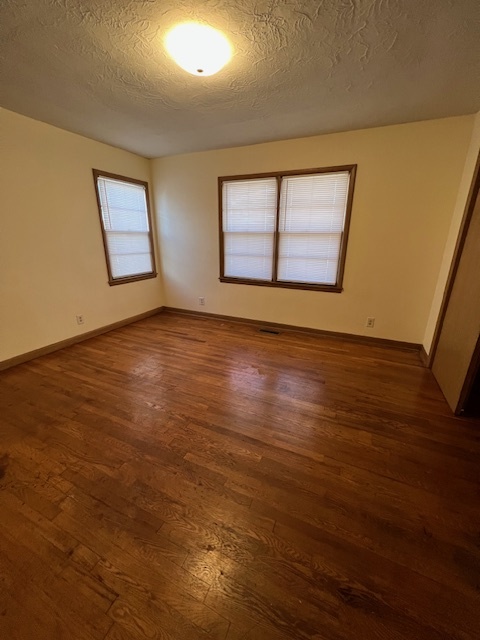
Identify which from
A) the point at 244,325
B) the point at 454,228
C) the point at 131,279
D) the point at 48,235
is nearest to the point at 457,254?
the point at 454,228

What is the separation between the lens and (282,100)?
2.27 metres

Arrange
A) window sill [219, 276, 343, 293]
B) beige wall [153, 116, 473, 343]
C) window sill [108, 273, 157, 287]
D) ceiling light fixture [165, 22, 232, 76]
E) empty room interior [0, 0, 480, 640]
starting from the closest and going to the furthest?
1. empty room interior [0, 0, 480, 640]
2. ceiling light fixture [165, 22, 232, 76]
3. beige wall [153, 116, 473, 343]
4. window sill [219, 276, 343, 293]
5. window sill [108, 273, 157, 287]

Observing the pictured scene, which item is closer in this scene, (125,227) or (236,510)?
(236,510)

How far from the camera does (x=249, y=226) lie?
3795 mm

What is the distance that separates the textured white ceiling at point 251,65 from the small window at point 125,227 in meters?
0.85

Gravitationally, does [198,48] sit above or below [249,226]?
above

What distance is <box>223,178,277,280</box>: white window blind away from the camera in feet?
11.8

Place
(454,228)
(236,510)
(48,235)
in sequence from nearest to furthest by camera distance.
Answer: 1. (236,510)
2. (454,228)
3. (48,235)

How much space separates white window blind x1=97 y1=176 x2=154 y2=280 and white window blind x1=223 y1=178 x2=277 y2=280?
143 cm

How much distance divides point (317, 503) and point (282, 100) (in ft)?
10.2

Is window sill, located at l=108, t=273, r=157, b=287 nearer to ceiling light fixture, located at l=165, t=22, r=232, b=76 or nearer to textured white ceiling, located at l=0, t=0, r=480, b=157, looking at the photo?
textured white ceiling, located at l=0, t=0, r=480, b=157

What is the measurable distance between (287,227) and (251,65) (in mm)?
1918

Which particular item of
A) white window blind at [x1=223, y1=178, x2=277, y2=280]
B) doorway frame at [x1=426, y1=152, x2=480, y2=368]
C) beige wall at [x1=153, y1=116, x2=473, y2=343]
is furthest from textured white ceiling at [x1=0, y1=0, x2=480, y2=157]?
white window blind at [x1=223, y1=178, x2=277, y2=280]

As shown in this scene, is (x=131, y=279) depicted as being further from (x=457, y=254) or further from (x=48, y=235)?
(x=457, y=254)
